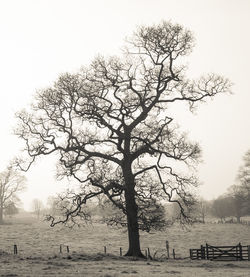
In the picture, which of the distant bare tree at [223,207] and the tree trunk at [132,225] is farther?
the distant bare tree at [223,207]

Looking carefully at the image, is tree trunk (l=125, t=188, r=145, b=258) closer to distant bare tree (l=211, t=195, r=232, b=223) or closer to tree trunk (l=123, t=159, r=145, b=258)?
tree trunk (l=123, t=159, r=145, b=258)

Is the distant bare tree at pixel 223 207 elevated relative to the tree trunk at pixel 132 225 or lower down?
lower down

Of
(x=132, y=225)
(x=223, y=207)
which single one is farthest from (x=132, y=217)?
(x=223, y=207)

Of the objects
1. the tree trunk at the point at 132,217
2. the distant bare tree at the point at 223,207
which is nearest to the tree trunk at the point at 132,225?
the tree trunk at the point at 132,217

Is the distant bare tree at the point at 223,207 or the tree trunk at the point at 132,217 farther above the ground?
the tree trunk at the point at 132,217

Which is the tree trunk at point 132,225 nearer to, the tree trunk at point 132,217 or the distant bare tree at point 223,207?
the tree trunk at point 132,217

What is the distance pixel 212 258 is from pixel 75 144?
Result: 13.8 metres

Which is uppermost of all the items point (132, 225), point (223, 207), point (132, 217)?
point (132, 217)

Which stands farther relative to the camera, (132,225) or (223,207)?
(223,207)

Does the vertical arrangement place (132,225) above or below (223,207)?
above

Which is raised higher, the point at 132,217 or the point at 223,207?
the point at 132,217

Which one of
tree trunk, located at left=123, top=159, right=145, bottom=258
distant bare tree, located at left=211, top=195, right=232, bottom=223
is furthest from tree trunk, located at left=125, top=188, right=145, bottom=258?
distant bare tree, located at left=211, top=195, right=232, bottom=223

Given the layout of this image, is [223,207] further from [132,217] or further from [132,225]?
[132,217]

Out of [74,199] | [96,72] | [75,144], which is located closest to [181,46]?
[96,72]
